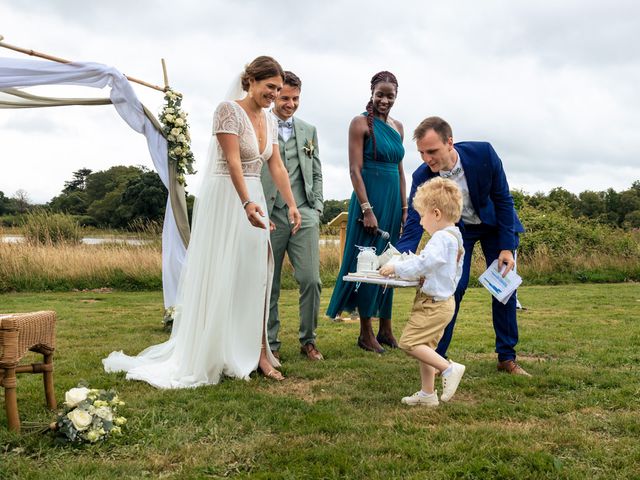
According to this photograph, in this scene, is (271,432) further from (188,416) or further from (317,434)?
(188,416)

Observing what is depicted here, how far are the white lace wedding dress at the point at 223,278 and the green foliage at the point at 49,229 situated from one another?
1140 centimetres

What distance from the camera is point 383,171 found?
6.14 metres

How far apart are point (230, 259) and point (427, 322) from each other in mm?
1667

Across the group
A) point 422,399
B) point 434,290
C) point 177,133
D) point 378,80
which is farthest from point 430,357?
point 177,133

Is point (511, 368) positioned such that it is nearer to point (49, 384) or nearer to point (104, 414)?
point (104, 414)

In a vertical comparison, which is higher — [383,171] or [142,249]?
[383,171]

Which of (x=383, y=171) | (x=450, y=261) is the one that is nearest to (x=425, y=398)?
(x=450, y=261)

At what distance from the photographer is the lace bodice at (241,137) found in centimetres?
475

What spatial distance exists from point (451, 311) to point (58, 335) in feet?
16.3

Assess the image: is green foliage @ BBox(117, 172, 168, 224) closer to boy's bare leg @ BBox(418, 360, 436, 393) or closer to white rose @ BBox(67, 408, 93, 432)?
boy's bare leg @ BBox(418, 360, 436, 393)

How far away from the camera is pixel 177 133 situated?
7715 mm

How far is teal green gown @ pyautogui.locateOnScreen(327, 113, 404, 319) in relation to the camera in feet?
20.0

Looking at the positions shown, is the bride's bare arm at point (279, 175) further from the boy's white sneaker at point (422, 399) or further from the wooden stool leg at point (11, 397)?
the wooden stool leg at point (11, 397)

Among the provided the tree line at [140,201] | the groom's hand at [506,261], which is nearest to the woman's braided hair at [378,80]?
the groom's hand at [506,261]
